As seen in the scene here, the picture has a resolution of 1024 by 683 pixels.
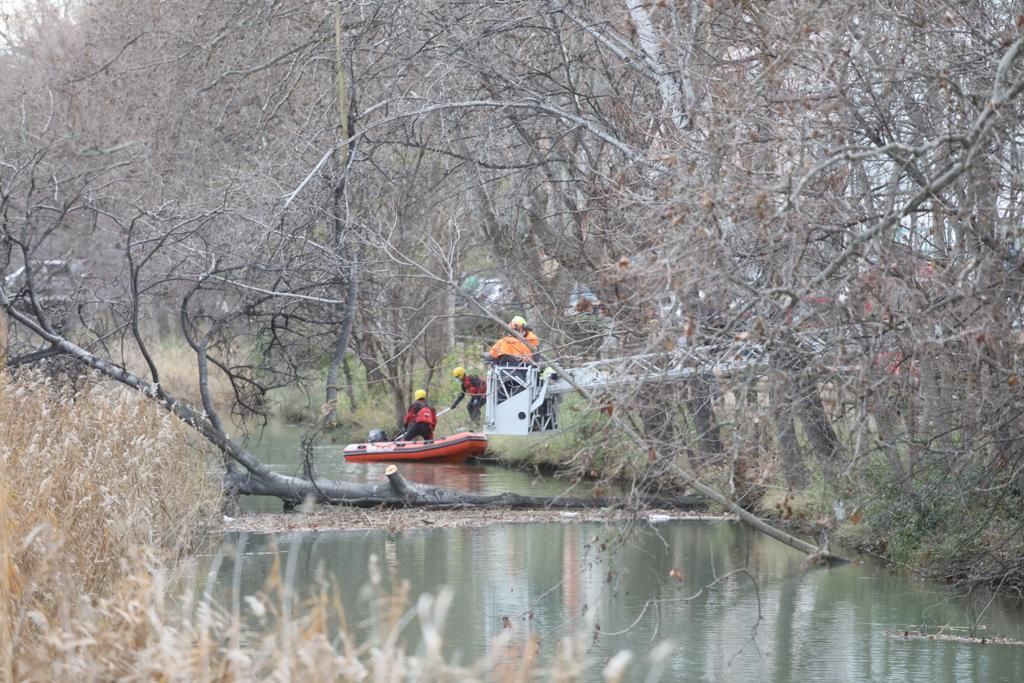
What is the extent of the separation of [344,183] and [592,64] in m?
3.22

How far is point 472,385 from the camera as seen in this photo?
76.4 ft

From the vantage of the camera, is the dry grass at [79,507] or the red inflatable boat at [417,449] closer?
the dry grass at [79,507]

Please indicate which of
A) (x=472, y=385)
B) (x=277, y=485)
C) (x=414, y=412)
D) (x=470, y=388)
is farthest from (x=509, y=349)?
(x=414, y=412)

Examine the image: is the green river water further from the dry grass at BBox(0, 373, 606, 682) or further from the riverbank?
the dry grass at BBox(0, 373, 606, 682)

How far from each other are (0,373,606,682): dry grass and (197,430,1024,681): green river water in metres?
0.67

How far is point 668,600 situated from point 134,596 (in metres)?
Answer: 5.75

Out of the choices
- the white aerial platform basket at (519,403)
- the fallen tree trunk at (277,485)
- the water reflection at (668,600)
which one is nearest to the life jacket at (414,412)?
the white aerial platform basket at (519,403)

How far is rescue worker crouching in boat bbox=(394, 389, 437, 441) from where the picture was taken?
A: 23688 mm

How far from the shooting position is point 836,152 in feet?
23.5

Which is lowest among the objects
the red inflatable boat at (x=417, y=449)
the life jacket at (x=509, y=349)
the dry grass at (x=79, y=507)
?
the dry grass at (x=79, y=507)

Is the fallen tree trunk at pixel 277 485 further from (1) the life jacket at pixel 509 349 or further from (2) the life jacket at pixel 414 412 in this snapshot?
(2) the life jacket at pixel 414 412

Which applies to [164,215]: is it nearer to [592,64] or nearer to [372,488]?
[372,488]

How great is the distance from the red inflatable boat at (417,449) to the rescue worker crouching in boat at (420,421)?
0.43 m

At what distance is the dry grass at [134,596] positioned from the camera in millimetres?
3953
